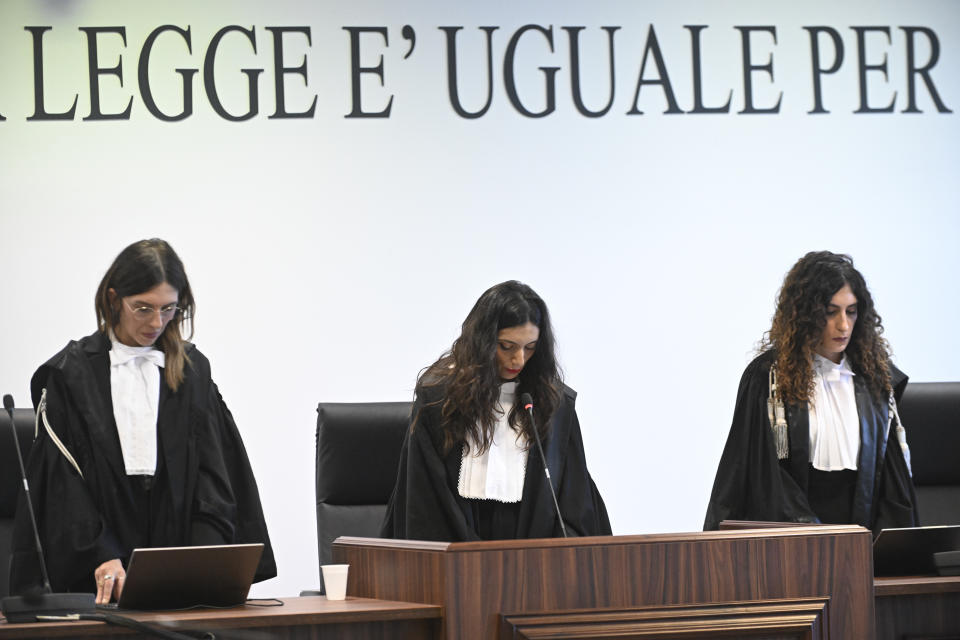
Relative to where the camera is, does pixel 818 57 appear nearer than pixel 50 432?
No

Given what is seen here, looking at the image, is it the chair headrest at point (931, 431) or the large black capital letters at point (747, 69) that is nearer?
the chair headrest at point (931, 431)

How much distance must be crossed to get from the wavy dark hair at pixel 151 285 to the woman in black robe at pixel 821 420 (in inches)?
63.5

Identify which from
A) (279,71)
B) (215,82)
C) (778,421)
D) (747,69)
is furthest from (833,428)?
(215,82)

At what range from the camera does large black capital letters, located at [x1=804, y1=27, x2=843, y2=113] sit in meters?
4.83

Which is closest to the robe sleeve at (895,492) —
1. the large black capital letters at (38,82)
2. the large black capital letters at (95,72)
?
the large black capital letters at (95,72)

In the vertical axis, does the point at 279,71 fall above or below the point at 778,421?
above

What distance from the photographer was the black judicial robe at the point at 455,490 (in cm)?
337

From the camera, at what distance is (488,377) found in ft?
11.3

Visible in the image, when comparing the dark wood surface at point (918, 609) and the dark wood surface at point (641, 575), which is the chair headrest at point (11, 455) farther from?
the dark wood surface at point (918, 609)

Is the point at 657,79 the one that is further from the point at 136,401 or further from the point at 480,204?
the point at 136,401

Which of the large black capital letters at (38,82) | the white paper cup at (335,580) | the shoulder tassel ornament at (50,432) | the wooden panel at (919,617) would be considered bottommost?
the wooden panel at (919,617)

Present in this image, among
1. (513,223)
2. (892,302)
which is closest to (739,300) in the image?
(892,302)

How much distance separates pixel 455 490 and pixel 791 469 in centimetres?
102

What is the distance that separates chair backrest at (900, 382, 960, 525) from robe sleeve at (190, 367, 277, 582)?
205 cm
